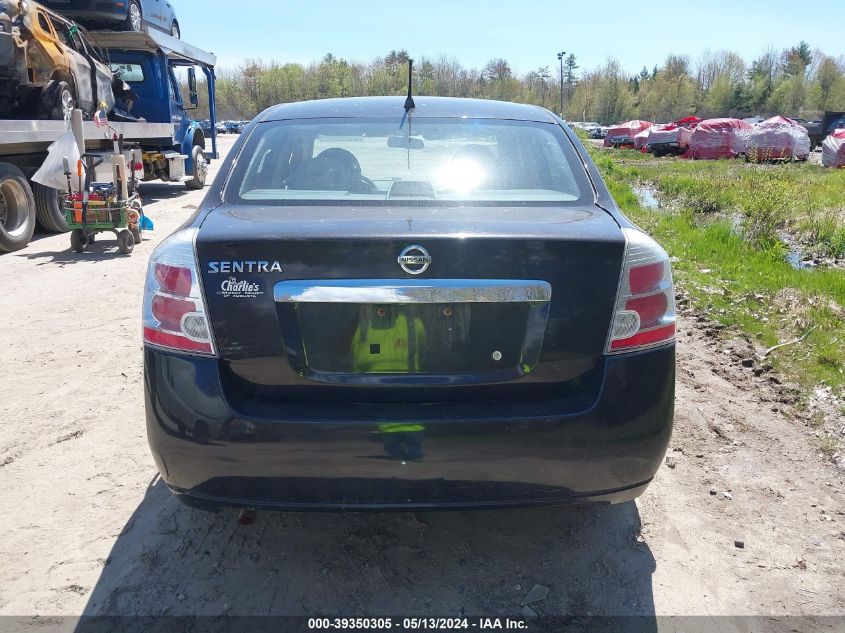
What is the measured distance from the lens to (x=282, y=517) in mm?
2969

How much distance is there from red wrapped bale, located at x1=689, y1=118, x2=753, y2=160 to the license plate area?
110 ft

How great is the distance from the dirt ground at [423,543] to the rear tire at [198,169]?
1354cm

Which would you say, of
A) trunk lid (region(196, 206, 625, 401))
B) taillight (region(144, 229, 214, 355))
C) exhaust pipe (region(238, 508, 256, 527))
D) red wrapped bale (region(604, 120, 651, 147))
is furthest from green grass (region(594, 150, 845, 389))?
red wrapped bale (region(604, 120, 651, 147))

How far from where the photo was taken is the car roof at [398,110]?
3.34 metres

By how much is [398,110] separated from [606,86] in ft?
365

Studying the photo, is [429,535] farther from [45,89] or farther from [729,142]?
[729,142]

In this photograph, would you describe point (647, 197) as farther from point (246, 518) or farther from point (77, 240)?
point (246, 518)

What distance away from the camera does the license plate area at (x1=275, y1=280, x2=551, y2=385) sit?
219cm

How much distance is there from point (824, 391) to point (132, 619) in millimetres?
4008

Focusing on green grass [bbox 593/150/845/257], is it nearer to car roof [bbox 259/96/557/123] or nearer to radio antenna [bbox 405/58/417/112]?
car roof [bbox 259/96/557/123]

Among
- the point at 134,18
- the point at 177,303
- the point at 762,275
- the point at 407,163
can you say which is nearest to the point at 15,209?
the point at 134,18

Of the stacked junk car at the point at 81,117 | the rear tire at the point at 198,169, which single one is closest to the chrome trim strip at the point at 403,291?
the stacked junk car at the point at 81,117

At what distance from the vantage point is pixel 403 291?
2182mm

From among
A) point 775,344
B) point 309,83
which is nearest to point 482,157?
point 775,344
